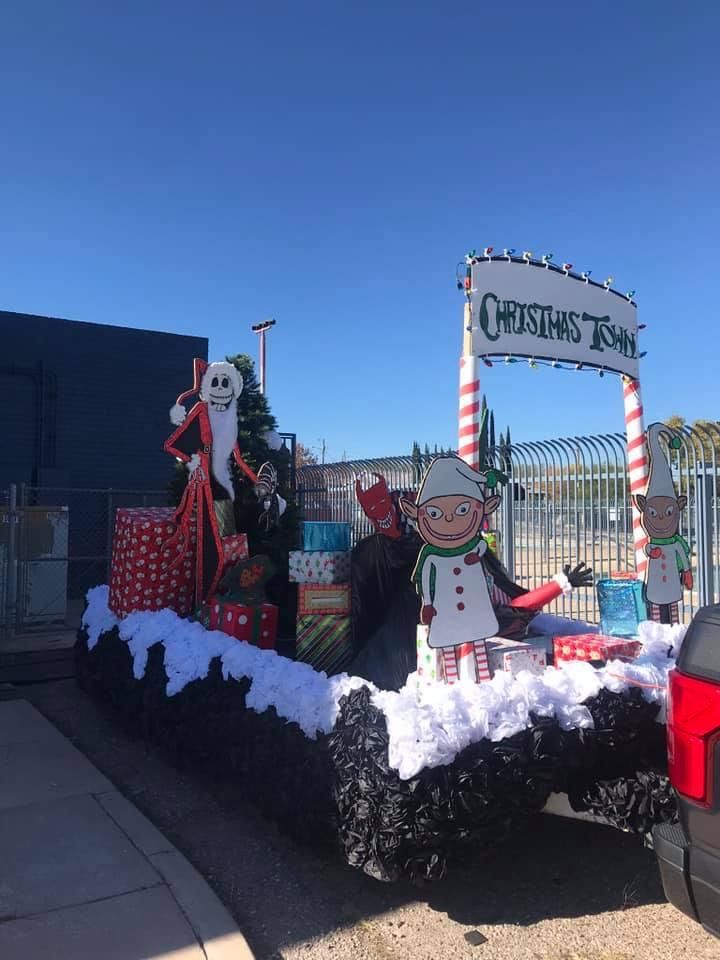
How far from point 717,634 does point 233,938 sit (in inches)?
86.9

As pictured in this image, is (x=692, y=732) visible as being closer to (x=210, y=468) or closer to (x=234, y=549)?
(x=234, y=549)

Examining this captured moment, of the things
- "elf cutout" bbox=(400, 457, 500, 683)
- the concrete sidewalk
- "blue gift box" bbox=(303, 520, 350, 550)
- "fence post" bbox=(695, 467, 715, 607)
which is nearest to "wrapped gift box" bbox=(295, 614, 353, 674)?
"blue gift box" bbox=(303, 520, 350, 550)

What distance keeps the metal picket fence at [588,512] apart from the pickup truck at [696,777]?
17.2 ft

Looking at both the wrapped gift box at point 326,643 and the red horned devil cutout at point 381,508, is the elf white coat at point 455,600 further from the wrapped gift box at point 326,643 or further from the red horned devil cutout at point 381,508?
the wrapped gift box at point 326,643

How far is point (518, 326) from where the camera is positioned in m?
4.52

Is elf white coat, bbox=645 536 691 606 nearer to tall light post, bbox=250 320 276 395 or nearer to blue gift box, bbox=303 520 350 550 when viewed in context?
blue gift box, bbox=303 520 350 550

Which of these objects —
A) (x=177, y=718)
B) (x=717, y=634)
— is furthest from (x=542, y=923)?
(x=177, y=718)

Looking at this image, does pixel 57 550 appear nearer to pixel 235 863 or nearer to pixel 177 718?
pixel 177 718

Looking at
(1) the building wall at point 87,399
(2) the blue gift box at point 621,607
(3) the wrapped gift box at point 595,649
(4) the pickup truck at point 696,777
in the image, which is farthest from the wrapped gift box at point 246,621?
(1) the building wall at point 87,399

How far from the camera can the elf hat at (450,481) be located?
12.7 feet

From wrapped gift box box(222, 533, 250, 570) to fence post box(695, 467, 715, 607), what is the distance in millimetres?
4628

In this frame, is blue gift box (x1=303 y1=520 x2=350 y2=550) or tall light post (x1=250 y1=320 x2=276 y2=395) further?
tall light post (x1=250 y1=320 x2=276 y2=395)

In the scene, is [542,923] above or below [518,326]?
below

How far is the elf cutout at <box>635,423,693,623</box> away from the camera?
4.84 meters
